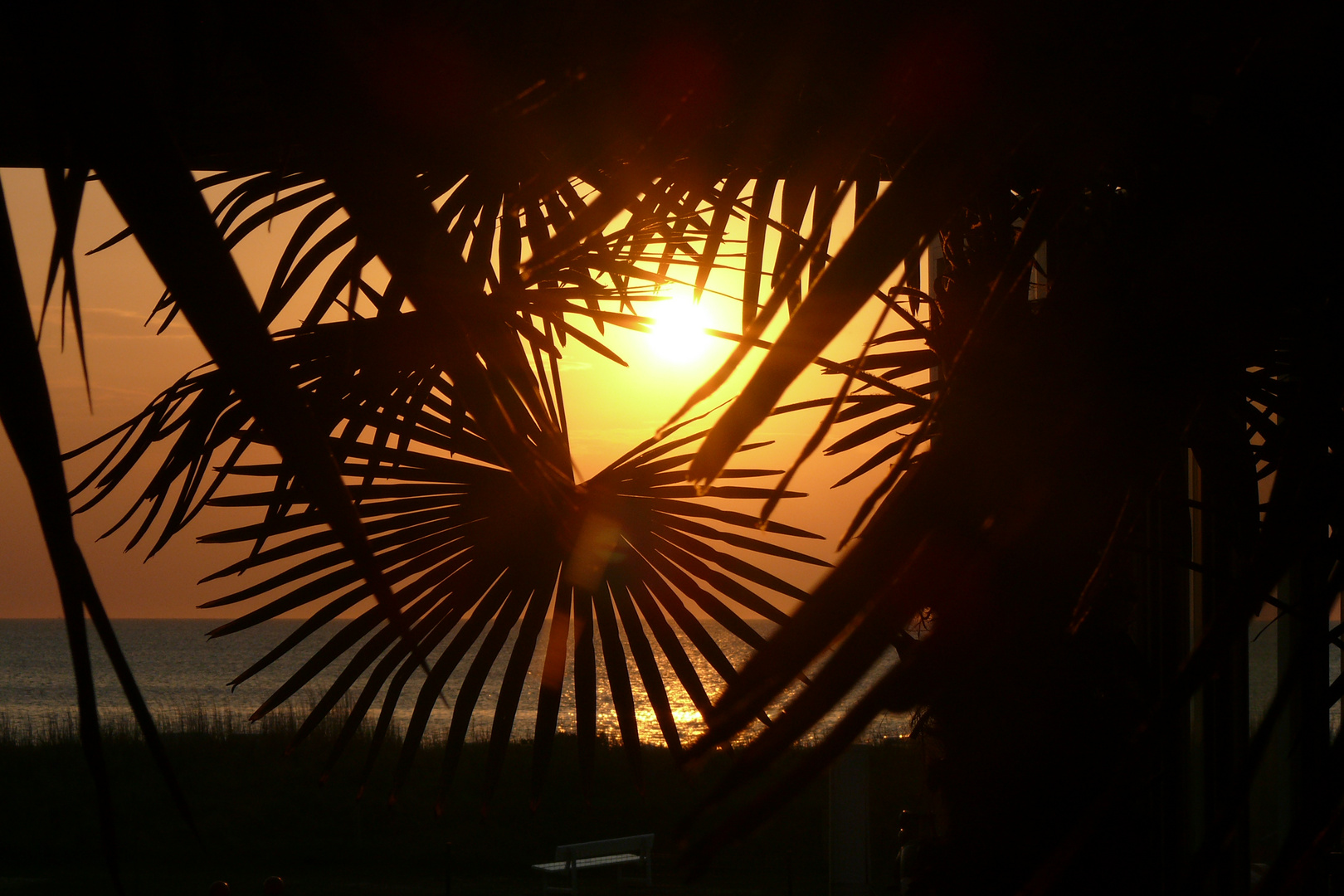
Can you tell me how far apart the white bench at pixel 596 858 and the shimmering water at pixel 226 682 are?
16.0 feet

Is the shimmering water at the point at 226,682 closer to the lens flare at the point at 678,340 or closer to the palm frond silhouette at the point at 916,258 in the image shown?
the lens flare at the point at 678,340

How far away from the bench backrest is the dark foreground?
0.99 feet

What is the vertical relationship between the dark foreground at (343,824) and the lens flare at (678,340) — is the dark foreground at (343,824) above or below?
below

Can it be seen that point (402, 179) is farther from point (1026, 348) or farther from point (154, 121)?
point (1026, 348)

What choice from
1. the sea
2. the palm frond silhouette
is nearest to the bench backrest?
the sea

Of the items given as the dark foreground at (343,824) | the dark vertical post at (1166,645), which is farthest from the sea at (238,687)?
the dark foreground at (343,824)

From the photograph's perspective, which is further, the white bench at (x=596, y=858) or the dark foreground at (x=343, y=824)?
the dark foreground at (x=343, y=824)

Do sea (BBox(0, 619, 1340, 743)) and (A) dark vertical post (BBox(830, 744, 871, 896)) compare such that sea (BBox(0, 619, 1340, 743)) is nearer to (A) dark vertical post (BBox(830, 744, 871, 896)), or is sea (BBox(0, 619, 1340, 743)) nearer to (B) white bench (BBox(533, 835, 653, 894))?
(B) white bench (BBox(533, 835, 653, 894))

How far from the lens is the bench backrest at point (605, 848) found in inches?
384

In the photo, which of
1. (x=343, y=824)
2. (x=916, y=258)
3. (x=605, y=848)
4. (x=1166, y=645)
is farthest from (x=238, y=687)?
(x=916, y=258)

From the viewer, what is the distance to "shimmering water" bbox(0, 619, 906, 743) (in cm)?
2714

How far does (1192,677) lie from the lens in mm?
298

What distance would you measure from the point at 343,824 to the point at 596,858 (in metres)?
5.99

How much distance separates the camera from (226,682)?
19.9 metres
